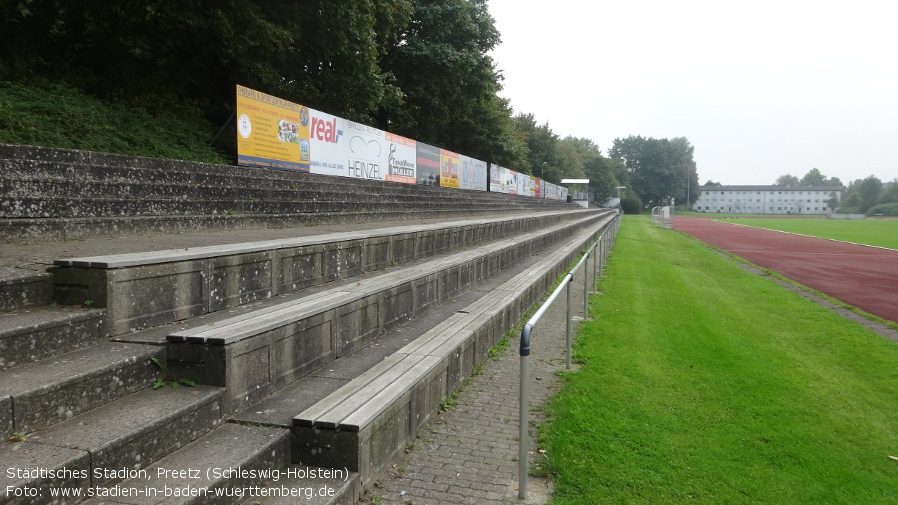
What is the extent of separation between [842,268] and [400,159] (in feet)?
50.4

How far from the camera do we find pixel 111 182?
5457 mm

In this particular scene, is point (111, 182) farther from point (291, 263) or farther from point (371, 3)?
point (371, 3)

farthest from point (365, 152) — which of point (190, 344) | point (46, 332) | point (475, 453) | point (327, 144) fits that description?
point (46, 332)

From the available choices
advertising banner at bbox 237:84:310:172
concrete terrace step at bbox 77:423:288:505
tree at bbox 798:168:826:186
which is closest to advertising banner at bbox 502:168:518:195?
advertising banner at bbox 237:84:310:172

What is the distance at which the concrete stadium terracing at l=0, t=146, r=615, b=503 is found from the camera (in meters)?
2.20

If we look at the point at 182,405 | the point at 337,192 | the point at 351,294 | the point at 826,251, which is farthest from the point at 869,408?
the point at 826,251

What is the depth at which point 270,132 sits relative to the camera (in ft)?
31.7

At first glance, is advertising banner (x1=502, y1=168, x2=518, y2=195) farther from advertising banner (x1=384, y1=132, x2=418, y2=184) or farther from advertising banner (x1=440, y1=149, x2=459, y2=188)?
advertising banner (x1=384, y1=132, x2=418, y2=184)

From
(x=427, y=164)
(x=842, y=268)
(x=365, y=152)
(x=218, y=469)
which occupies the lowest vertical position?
(x=842, y=268)

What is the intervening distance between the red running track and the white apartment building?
138628 mm

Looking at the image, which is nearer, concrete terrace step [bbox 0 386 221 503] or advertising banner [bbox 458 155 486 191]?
concrete terrace step [bbox 0 386 221 503]

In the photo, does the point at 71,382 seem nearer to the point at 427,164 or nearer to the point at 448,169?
the point at 427,164

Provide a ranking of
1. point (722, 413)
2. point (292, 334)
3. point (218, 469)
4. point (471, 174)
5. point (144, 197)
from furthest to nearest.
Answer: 1. point (471, 174)
2. point (144, 197)
3. point (722, 413)
4. point (292, 334)
5. point (218, 469)

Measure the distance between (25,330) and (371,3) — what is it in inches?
647
